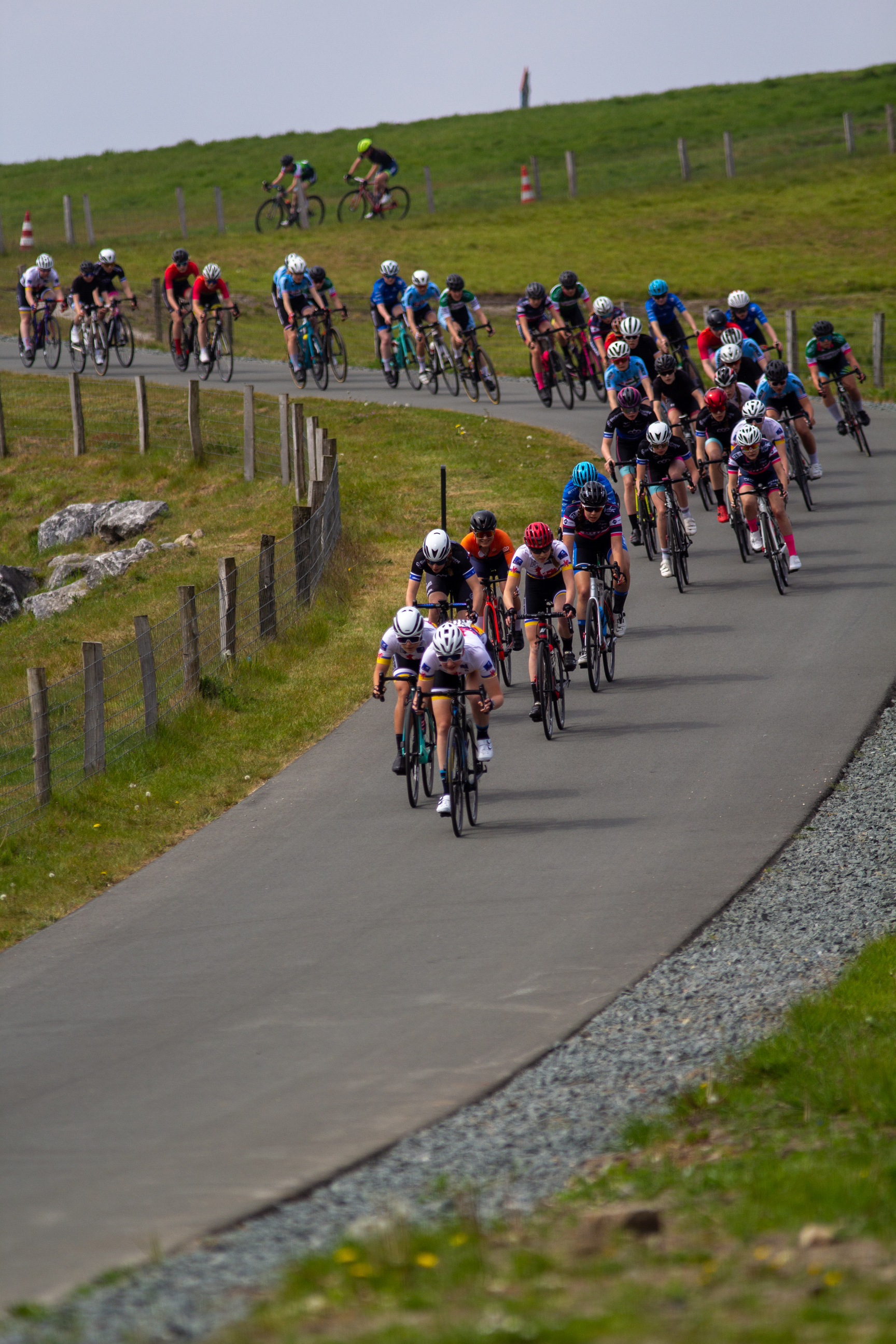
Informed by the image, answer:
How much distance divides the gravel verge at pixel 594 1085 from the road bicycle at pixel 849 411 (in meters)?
12.5

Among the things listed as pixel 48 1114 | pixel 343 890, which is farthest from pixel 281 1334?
pixel 343 890

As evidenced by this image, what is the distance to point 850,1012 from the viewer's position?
788cm

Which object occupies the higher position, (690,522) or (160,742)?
(690,522)

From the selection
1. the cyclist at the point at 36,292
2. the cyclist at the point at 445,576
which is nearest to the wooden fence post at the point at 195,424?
the cyclist at the point at 36,292

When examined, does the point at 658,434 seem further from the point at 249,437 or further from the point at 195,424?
the point at 195,424

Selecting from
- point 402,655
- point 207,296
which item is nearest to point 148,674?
point 402,655

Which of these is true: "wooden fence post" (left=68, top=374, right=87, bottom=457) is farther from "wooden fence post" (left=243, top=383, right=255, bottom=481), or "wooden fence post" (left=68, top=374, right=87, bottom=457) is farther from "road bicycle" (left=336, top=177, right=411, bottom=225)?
"road bicycle" (left=336, top=177, right=411, bottom=225)

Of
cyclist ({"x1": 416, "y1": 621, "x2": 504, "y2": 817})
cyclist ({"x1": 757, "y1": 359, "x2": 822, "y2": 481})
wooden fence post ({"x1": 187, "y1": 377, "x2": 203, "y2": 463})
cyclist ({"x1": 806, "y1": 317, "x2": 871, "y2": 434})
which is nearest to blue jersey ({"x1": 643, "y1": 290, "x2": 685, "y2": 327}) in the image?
cyclist ({"x1": 806, "y1": 317, "x2": 871, "y2": 434})

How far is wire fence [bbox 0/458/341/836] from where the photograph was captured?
13.9 meters

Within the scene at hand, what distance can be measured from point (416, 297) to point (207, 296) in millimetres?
4169

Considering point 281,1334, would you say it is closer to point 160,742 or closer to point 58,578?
point 160,742

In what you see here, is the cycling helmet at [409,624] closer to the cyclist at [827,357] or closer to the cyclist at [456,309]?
the cyclist at [827,357]

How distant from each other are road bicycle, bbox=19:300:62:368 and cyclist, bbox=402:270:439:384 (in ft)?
29.5

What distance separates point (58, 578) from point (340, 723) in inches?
421
